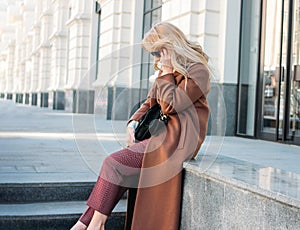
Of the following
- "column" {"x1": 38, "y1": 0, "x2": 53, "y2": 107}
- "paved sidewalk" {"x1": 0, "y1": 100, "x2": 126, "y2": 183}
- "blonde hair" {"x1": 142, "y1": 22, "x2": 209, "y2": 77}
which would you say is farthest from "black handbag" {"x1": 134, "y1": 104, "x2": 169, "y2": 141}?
"column" {"x1": 38, "y1": 0, "x2": 53, "y2": 107}

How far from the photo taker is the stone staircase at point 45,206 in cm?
326

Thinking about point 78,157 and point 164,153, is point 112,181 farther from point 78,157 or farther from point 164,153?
point 78,157

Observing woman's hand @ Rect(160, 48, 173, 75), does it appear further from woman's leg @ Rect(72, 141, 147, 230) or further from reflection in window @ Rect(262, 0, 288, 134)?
reflection in window @ Rect(262, 0, 288, 134)

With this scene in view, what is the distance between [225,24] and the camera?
8.47 metres

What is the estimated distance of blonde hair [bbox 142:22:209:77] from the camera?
9.35ft

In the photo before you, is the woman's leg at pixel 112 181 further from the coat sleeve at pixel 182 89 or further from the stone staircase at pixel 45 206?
the stone staircase at pixel 45 206

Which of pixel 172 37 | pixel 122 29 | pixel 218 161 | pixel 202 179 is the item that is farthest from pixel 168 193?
pixel 122 29

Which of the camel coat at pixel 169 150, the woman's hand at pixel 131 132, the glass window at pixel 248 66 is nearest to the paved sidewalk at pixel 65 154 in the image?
the woman's hand at pixel 131 132

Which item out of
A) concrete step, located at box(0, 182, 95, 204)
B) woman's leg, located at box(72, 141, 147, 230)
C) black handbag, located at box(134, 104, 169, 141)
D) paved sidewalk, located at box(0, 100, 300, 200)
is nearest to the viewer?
woman's leg, located at box(72, 141, 147, 230)

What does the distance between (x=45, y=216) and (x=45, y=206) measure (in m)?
0.23

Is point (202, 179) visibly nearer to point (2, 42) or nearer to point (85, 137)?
point (85, 137)

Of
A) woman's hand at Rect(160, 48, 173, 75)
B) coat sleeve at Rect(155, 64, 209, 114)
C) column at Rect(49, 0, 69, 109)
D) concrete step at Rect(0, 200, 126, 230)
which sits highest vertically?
column at Rect(49, 0, 69, 109)

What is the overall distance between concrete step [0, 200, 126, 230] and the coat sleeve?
3.68 ft

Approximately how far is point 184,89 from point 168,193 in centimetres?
69
